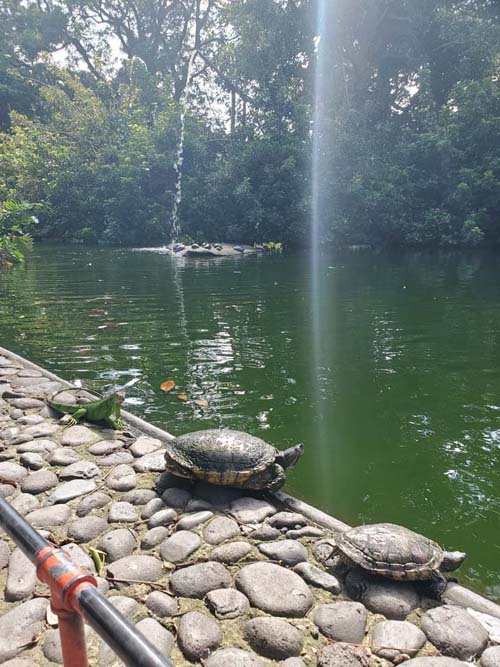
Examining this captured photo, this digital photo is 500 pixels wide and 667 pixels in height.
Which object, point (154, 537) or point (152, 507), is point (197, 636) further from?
point (152, 507)

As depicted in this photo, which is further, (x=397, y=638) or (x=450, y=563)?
(x=450, y=563)

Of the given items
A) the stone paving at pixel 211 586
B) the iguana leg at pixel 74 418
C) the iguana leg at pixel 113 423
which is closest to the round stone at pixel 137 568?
the stone paving at pixel 211 586

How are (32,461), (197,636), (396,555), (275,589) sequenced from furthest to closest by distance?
(32,461) < (396,555) < (275,589) < (197,636)

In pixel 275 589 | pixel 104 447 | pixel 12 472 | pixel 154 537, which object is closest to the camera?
pixel 275 589

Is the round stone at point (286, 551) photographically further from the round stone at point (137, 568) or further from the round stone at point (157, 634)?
the round stone at point (157, 634)

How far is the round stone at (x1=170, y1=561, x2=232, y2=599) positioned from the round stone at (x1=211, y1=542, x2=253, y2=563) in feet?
0.24

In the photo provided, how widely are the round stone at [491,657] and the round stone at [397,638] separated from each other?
0.24 metres

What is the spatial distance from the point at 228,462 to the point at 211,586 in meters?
0.91

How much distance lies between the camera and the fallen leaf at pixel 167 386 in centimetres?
566

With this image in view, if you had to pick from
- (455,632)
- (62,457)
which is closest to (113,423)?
(62,457)

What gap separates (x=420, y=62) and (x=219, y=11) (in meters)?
16.1

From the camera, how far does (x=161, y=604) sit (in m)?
2.25

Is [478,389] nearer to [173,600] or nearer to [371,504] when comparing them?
[371,504]

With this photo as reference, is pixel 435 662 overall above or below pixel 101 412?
below
